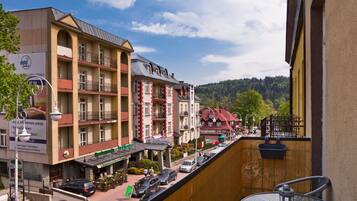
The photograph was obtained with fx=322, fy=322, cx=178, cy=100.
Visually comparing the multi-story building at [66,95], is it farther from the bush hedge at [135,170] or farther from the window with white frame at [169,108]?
the window with white frame at [169,108]

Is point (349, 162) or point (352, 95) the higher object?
point (352, 95)

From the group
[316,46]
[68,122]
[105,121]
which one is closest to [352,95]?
[316,46]

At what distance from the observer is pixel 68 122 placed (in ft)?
73.8

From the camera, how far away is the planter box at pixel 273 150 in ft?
17.3

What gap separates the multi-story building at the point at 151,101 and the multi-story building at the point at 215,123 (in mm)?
25768

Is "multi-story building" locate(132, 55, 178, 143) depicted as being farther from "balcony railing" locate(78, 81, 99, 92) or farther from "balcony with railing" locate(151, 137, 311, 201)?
"balcony with railing" locate(151, 137, 311, 201)

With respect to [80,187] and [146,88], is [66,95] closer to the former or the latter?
[80,187]

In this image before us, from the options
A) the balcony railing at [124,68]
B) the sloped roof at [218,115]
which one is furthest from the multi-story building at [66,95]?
the sloped roof at [218,115]

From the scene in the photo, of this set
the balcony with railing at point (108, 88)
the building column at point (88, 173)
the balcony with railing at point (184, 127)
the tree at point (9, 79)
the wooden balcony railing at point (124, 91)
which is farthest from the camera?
the balcony with railing at point (184, 127)

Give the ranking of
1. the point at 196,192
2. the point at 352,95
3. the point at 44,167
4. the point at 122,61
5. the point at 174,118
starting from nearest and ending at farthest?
the point at 352,95
the point at 196,192
the point at 44,167
the point at 122,61
the point at 174,118

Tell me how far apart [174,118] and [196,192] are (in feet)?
142

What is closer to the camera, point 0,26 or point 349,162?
point 349,162

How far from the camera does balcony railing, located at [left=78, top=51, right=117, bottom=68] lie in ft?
81.0

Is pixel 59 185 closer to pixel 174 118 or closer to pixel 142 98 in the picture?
pixel 142 98
